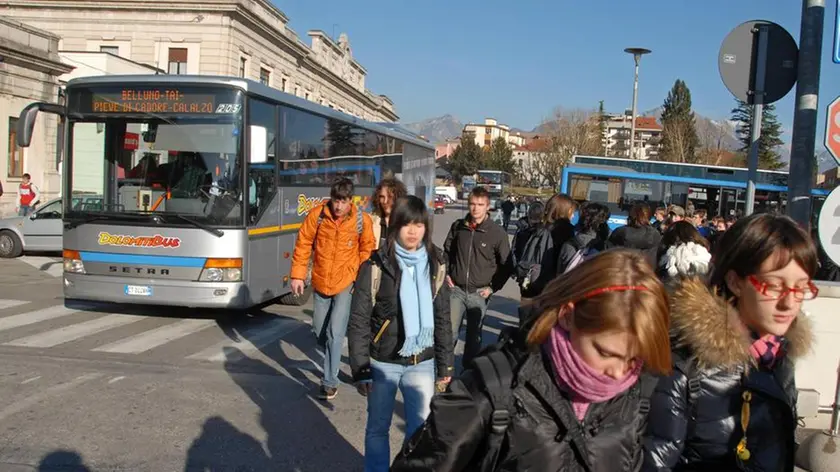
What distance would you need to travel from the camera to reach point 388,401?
4.26 metres

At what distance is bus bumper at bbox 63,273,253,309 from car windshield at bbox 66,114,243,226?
83cm

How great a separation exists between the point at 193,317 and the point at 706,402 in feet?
31.2

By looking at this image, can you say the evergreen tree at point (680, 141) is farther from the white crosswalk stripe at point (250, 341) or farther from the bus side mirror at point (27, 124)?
the bus side mirror at point (27, 124)

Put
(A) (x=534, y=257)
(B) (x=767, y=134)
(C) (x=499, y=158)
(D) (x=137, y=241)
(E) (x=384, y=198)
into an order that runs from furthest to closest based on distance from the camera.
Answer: (C) (x=499, y=158), (B) (x=767, y=134), (D) (x=137, y=241), (E) (x=384, y=198), (A) (x=534, y=257)

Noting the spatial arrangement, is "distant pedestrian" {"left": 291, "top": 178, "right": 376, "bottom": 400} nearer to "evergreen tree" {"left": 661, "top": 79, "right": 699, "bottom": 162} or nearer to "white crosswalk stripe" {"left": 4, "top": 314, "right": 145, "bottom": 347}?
"white crosswalk stripe" {"left": 4, "top": 314, "right": 145, "bottom": 347}

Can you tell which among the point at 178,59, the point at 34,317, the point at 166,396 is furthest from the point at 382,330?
the point at 178,59

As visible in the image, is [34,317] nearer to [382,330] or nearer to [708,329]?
[382,330]

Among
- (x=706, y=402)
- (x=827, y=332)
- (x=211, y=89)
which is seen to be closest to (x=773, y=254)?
(x=706, y=402)

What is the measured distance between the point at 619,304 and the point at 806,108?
15.5 ft

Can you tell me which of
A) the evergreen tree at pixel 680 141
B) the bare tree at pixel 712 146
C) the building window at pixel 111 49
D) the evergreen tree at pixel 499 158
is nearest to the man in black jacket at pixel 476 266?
the building window at pixel 111 49

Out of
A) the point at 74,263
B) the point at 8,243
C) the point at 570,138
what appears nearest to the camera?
the point at 74,263

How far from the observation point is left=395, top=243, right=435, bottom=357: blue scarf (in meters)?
4.25

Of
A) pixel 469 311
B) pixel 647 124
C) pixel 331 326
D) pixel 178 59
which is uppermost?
pixel 647 124

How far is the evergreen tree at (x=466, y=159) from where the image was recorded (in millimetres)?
103875
